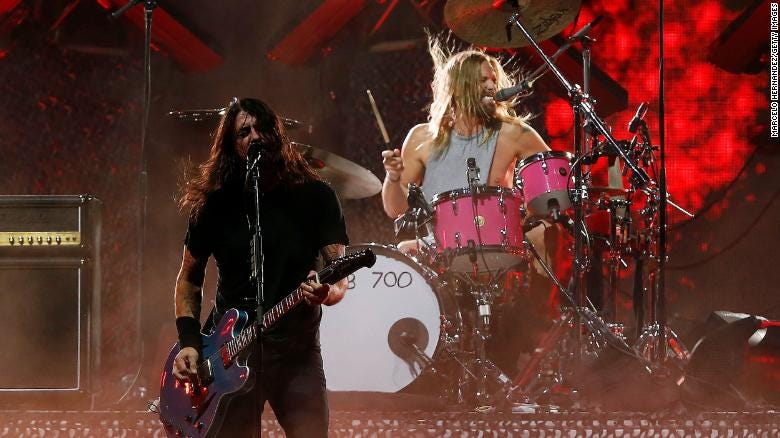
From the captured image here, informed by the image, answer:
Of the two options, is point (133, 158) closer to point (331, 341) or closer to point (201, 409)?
point (331, 341)

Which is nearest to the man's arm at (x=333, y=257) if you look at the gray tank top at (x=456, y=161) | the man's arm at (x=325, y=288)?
the man's arm at (x=325, y=288)

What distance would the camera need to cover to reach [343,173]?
16.0 ft

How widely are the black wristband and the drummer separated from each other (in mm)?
2111

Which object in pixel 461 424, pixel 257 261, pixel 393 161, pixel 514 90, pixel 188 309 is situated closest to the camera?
pixel 257 261

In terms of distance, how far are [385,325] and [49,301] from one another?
1.73 meters

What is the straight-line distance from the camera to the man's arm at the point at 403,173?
194 inches

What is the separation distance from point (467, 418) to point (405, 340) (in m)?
1.00

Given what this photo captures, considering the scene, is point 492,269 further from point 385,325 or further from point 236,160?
point 236,160

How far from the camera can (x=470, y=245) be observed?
463 cm

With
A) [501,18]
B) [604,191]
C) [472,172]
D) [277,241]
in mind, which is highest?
[501,18]

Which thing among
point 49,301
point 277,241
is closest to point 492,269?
point 277,241

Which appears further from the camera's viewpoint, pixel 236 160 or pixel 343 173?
pixel 343 173

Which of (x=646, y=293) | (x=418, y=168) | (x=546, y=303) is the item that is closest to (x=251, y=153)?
(x=418, y=168)

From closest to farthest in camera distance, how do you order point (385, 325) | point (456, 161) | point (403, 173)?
1. point (385, 325)
2. point (456, 161)
3. point (403, 173)
